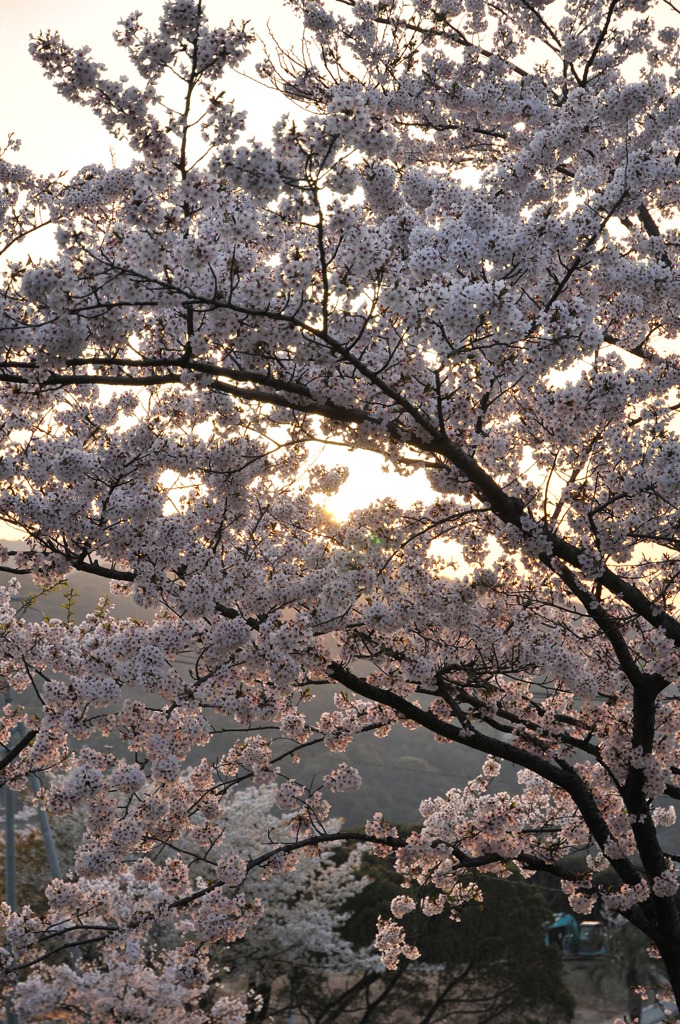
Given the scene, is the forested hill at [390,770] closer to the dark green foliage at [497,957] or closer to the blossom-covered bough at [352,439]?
the dark green foliage at [497,957]

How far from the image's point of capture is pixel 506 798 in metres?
9.45

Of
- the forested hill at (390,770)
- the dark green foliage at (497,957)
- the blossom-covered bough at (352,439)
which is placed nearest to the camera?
the blossom-covered bough at (352,439)

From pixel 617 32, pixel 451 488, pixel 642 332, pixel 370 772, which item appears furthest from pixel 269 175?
pixel 370 772

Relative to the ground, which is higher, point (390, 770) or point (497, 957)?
point (390, 770)

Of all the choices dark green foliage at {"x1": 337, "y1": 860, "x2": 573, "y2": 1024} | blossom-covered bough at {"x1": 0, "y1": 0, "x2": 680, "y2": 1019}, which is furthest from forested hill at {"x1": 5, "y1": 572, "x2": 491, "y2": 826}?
blossom-covered bough at {"x1": 0, "y1": 0, "x2": 680, "y2": 1019}

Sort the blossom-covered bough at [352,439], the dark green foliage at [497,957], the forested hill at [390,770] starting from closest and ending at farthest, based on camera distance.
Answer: the blossom-covered bough at [352,439], the dark green foliage at [497,957], the forested hill at [390,770]

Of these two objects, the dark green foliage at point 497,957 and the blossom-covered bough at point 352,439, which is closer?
the blossom-covered bough at point 352,439

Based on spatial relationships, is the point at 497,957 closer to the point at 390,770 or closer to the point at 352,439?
the point at 352,439

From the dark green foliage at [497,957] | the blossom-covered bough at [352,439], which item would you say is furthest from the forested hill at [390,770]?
Result: the blossom-covered bough at [352,439]

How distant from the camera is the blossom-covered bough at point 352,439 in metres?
5.13

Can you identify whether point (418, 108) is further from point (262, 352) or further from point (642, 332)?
point (262, 352)

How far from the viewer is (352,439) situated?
6078 millimetres

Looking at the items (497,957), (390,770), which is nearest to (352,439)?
(497,957)

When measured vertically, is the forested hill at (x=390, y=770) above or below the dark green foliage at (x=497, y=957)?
above
